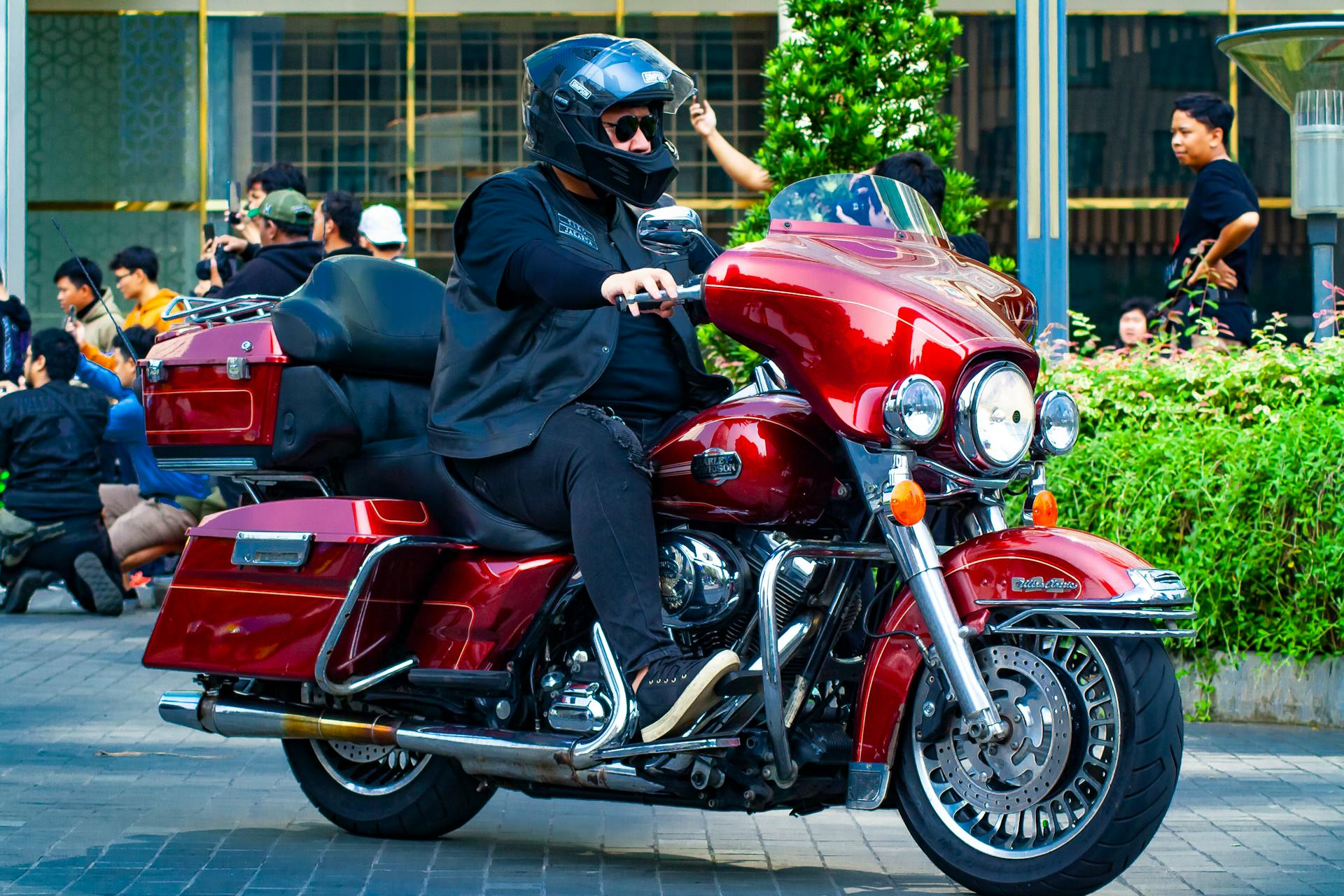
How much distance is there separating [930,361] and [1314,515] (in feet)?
11.6

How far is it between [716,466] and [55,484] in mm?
7819

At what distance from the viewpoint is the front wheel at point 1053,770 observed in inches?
166

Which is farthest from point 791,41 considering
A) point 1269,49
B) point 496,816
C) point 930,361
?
point 930,361

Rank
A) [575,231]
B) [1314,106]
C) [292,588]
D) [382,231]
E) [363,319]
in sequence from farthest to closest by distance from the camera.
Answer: [382,231] → [1314,106] → [363,319] → [292,588] → [575,231]

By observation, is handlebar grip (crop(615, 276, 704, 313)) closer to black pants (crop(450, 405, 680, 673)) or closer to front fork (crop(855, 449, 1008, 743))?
black pants (crop(450, 405, 680, 673))

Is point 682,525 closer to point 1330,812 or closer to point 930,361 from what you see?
point 930,361

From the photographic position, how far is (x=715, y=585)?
4688 mm

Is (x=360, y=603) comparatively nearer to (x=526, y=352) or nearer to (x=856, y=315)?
(x=526, y=352)

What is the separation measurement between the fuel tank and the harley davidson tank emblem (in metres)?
0.57

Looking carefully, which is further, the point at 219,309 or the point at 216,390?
the point at 219,309

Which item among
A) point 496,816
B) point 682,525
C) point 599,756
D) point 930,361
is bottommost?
point 496,816

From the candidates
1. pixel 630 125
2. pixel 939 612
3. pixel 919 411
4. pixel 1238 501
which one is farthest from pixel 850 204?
pixel 1238 501

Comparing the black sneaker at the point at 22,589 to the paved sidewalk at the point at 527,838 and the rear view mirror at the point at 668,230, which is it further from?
the rear view mirror at the point at 668,230

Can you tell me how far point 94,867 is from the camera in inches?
198
